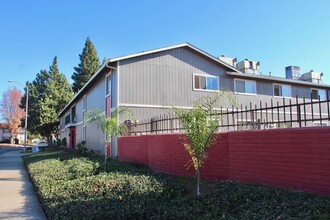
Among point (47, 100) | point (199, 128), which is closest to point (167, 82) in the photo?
point (199, 128)

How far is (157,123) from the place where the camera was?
1278 centimetres

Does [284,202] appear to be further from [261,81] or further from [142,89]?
[261,81]

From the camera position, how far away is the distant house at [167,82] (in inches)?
672

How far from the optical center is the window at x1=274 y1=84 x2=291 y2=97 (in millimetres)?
22828

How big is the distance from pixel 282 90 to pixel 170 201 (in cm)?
1904

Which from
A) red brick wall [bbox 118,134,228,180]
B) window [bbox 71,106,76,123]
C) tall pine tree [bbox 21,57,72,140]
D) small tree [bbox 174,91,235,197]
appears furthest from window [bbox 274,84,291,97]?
tall pine tree [bbox 21,57,72,140]

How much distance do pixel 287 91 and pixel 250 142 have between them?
1791 cm

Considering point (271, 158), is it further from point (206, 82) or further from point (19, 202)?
point (206, 82)

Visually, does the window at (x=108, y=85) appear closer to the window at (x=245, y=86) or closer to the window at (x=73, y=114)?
the window at (x=245, y=86)

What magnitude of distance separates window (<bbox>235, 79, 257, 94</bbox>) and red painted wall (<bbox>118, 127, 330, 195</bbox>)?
40.1ft

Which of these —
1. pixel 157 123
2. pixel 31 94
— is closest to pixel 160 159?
pixel 157 123

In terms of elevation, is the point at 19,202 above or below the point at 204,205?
below

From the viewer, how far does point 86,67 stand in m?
57.7

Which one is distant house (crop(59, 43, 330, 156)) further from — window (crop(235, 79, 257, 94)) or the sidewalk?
the sidewalk
